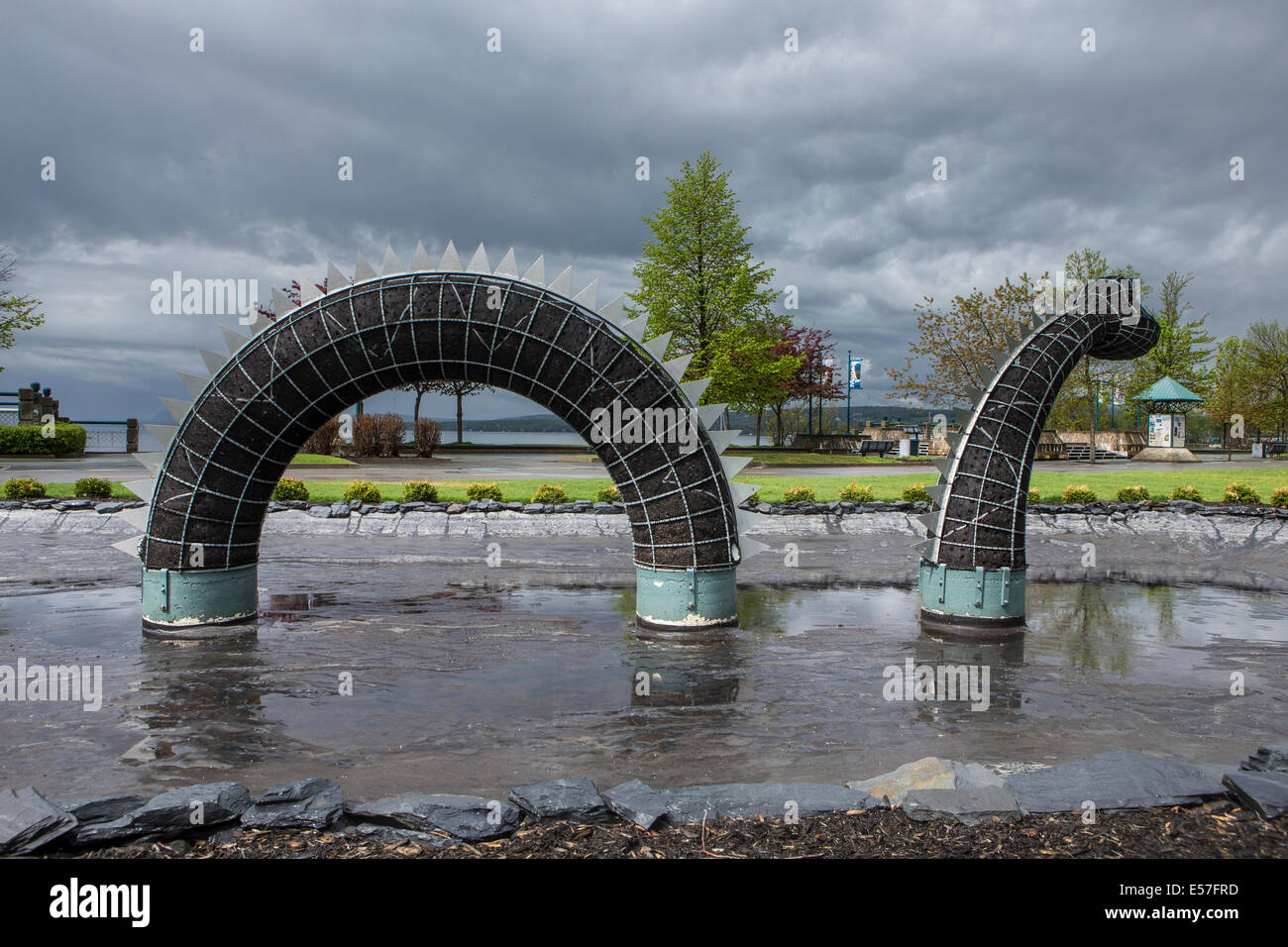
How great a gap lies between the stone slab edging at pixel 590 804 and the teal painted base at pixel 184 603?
17.8 feet

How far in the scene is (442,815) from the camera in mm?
4820

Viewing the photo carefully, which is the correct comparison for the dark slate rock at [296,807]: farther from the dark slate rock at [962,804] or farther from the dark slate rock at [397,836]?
the dark slate rock at [962,804]

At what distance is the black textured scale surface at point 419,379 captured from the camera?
9.91 m

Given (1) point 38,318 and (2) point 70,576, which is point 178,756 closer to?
(2) point 70,576

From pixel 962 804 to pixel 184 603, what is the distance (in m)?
9.58

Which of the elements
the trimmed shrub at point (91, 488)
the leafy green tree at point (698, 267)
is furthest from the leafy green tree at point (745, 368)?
the trimmed shrub at point (91, 488)

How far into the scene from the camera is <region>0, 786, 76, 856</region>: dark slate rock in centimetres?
439

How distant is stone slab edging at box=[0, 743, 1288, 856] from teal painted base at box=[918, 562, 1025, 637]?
5.37 metres

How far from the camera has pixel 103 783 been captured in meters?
5.87

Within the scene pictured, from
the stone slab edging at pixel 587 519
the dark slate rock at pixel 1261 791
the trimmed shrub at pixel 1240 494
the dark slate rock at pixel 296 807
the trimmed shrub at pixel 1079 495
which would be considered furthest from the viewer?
the trimmed shrub at pixel 1079 495

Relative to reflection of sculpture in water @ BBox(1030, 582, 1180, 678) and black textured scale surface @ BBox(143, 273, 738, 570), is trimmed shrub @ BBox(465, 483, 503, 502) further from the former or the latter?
reflection of sculpture in water @ BBox(1030, 582, 1180, 678)

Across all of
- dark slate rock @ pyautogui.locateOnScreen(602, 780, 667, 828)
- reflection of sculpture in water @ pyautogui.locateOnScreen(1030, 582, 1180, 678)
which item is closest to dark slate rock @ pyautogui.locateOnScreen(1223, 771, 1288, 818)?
dark slate rock @ pyautogui.locateOnScreen(602, 780, 667, 828)
